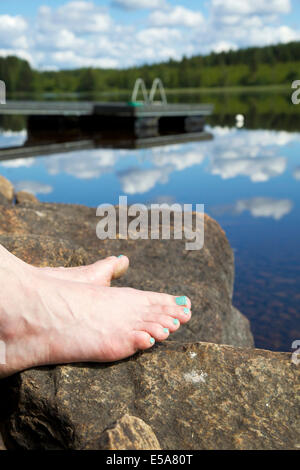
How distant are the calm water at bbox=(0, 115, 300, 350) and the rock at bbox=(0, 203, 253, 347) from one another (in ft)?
4.22

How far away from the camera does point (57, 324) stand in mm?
1935

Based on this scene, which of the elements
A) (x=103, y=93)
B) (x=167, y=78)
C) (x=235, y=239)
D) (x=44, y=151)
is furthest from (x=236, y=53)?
(x=235, y=239)

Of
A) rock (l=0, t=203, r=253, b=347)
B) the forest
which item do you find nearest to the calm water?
rock (l=0, t=203, r=253, b=347)

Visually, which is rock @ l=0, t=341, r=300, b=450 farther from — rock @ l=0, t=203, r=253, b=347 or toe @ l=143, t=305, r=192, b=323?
rock @ l=0, t=203, r=253, b=347

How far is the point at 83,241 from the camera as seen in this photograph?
3.46 metres

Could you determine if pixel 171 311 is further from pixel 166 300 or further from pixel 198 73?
pixel 198 73

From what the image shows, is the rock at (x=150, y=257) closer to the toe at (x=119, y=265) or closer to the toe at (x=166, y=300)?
the toe at (x=119, y=265)

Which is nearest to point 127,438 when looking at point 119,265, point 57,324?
point 57,324

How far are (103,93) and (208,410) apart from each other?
101842 mm

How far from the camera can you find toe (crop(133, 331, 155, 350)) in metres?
1.94

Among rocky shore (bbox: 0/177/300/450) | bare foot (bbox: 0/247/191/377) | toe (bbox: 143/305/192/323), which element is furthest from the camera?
toe (bbox: 143/305/192/323)

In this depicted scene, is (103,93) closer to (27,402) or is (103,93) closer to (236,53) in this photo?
(236,53)

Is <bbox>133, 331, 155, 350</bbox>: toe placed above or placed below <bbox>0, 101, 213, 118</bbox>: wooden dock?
below

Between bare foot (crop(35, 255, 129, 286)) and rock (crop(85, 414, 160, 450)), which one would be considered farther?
bare foot (crop(35, 255, 129, 286))
